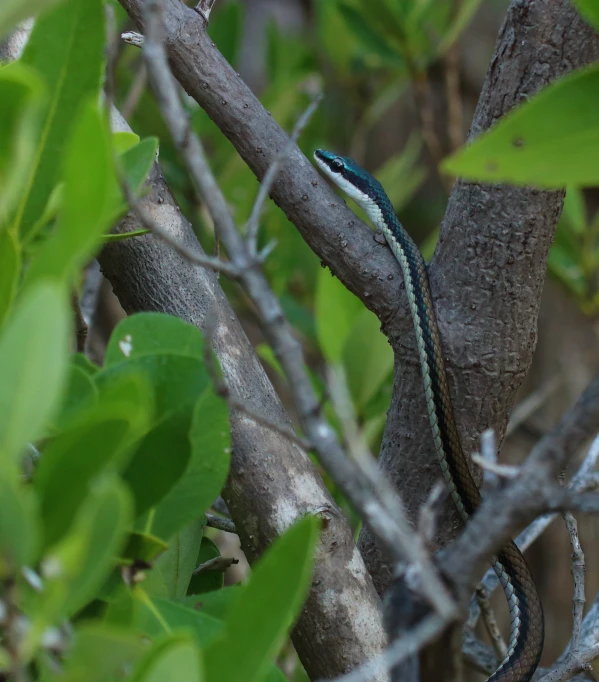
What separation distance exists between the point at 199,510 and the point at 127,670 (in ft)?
0.49

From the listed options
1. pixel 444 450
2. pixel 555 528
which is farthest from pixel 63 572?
pixel 555 528

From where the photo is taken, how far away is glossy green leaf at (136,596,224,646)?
628mm

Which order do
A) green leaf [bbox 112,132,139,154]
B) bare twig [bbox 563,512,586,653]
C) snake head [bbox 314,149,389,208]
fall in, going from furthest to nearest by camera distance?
snake head [bbox 314,149,389,208], bare twig [bbox 563,512,586,653], green leaf [bbox 112,132,139,154]

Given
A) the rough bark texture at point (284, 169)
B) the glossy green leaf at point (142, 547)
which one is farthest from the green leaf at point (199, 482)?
the rough bark texture at point (284, 169)

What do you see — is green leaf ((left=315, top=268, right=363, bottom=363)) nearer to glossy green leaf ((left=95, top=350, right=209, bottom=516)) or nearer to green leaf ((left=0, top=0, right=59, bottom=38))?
glossy green leaf ((left=95, top=350, right=209, bottom=516))

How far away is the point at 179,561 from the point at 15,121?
0.52 meters

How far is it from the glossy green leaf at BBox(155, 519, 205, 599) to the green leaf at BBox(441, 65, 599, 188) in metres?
0.52

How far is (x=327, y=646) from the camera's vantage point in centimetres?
95

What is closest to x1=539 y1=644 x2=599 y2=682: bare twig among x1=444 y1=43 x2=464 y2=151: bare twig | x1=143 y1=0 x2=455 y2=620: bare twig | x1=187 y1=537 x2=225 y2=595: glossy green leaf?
x1=187 y1=537 x2=225 y2=595: glossy green leaf

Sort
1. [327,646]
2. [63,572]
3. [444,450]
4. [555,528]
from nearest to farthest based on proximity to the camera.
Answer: [63,572], [327,646], [444,450], [555,528]

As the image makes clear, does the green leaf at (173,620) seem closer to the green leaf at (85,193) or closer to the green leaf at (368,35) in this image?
the green leaf at (85,193)

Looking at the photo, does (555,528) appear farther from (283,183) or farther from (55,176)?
(55,176)

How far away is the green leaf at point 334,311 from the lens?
1.63m

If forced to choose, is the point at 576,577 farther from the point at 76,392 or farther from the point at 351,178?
the point at 351,178
